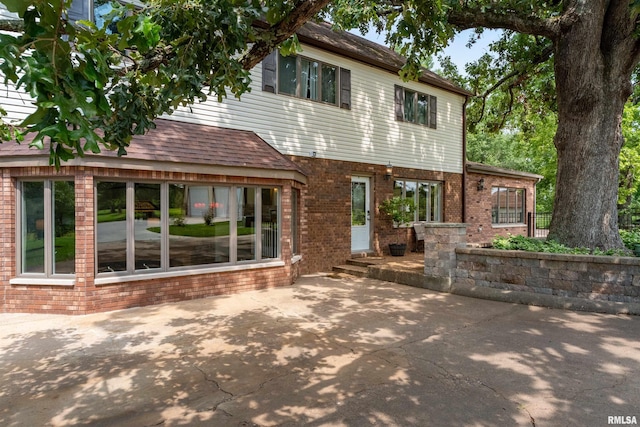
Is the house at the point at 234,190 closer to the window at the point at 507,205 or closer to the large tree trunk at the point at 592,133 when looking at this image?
the window at the point at 507,205

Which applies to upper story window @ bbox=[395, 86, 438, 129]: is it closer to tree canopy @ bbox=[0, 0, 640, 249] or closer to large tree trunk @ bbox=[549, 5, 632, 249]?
tree canopy @ bbox=[0, 0, 640, 249]

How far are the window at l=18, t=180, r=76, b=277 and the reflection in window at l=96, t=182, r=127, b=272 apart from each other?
40cm

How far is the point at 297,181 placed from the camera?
28.3ft

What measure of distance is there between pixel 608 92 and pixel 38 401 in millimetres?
10027

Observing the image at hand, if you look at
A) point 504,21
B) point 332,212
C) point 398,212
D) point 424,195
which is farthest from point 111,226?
point 424,195

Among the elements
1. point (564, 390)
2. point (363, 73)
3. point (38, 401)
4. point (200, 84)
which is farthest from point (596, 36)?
point (38, 401)

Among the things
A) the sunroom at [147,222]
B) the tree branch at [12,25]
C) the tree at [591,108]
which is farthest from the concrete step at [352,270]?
the tree branch at [12,25]

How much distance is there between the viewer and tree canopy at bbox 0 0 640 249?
1.91 m

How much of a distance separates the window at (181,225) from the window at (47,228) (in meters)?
0.48

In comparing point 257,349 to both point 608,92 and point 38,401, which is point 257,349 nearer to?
point 38,401

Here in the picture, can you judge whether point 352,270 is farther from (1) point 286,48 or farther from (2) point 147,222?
(1) point 286,48

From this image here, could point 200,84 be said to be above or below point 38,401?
above

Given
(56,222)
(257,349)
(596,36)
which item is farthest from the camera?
(596,36)

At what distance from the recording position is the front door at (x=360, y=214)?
35.1 ft
